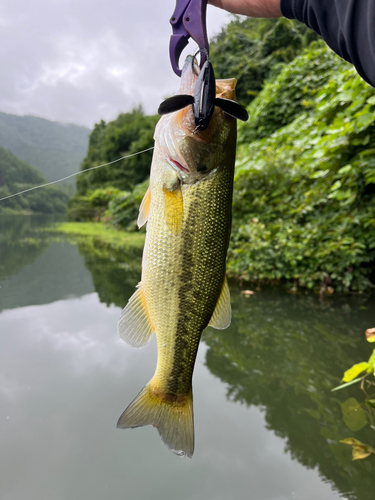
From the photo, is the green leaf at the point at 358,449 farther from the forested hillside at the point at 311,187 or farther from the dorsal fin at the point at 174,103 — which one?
the forested hillside at the point at 311,187

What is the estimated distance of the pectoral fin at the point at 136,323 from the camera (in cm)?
113

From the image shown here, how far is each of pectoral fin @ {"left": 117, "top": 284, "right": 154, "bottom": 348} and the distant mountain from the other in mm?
8653

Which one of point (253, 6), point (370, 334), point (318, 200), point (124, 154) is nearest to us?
point (253, 6)

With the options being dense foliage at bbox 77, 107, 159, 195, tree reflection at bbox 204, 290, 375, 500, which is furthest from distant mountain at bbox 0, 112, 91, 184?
tree reflection at bbox 204, 290, 375, 500

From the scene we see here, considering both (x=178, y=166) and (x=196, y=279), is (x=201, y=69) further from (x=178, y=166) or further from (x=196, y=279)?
(x=196, y=279)

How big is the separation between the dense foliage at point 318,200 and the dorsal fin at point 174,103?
3.44 m

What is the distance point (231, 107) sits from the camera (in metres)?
0.92

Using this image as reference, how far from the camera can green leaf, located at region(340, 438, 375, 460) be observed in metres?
2.06

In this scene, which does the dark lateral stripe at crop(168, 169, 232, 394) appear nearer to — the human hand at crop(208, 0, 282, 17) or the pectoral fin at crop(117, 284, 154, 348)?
the pectoral fin at crop(117, 284, 154, 348)

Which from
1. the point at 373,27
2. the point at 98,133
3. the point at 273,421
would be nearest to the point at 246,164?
the point at 273,421

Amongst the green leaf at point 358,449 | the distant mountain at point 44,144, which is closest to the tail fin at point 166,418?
the green leaf at point 358,449

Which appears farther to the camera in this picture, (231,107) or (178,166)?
(178,166)

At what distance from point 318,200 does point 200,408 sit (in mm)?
3701

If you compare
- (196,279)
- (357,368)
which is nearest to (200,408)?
(357,368)
